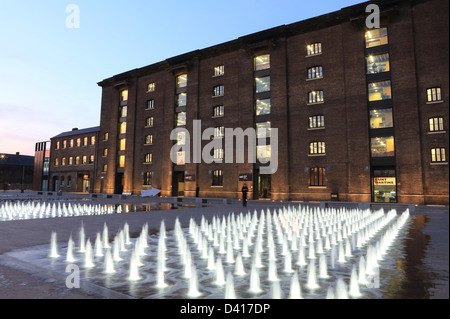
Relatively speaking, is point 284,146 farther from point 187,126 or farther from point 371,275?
point 371,275

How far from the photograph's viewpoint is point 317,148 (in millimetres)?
30797

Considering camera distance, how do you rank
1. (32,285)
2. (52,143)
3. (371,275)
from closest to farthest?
(32,285)
(371,275)
(52,143)

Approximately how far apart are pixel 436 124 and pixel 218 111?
2357 centimetres

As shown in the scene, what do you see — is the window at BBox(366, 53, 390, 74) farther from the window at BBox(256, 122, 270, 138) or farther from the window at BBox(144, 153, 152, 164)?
the window at BBox(144, 153, 152, 164)

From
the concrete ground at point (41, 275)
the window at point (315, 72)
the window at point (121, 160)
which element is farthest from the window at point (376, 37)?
the window at point (121, 160)

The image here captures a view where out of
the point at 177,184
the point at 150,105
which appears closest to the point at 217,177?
the point at 177,184

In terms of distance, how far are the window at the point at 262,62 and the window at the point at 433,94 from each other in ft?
54.7

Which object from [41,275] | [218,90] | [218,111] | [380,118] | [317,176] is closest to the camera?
[41,275]

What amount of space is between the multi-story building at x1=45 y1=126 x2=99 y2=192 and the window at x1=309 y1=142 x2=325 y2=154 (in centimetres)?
3785

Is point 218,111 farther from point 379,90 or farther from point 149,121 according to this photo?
point 379,90

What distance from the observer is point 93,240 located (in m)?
8.97
